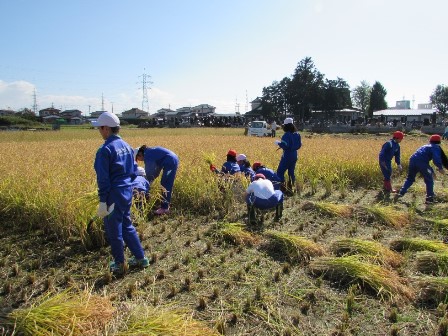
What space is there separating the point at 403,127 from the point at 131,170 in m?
32.2

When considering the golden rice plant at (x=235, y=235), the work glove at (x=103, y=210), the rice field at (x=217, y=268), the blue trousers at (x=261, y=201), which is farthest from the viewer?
the blue trousers at (x=261, y=201)

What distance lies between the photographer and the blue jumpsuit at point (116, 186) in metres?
3.22

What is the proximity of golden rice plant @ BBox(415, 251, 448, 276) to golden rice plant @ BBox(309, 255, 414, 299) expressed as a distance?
1.52 feet

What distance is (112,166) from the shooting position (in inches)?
129

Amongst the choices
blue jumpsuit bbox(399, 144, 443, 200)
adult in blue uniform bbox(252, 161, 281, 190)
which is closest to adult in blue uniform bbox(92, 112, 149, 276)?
adult in blue uniform bbox(252, 161, 281, 190)

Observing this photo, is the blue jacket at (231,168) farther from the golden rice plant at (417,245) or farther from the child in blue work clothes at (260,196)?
the golden rice plant at (417,245)

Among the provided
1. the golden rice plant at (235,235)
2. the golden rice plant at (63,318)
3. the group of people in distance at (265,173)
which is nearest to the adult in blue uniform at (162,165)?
the group of people in distance at (265,173)

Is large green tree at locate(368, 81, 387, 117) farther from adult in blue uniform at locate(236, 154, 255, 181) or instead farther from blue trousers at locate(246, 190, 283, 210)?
blue trousers at locate(246, 190, 283, 210)

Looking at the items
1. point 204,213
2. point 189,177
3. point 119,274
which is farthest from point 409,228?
point 119,274

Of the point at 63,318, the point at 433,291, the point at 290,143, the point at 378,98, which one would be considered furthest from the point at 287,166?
the point at 378,98

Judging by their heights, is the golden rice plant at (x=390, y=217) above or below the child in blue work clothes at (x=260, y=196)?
below

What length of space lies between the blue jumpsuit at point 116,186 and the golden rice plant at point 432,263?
289 centimetres

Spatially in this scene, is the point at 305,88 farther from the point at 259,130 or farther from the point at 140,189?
the point at 140,189

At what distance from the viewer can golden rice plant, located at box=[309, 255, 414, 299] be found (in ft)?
9.64
